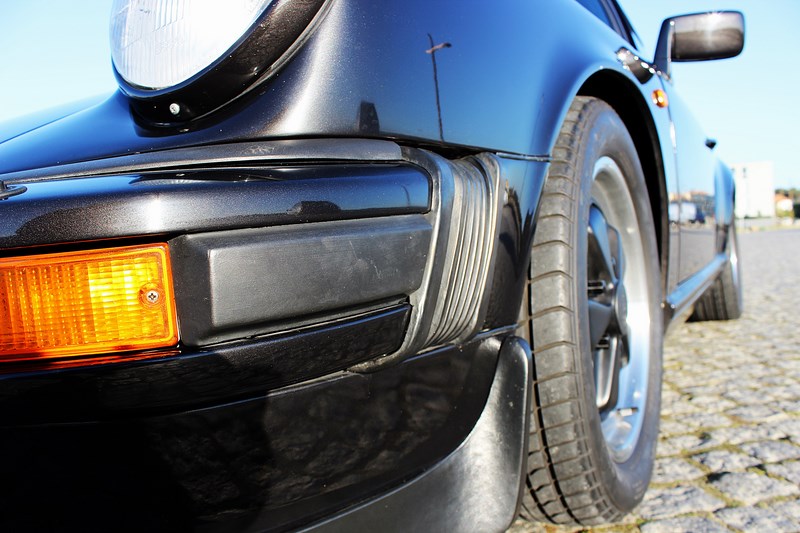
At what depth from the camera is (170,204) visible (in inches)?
29.2

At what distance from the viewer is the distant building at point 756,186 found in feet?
130

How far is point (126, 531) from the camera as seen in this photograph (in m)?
0.84

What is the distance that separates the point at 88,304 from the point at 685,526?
1.41m

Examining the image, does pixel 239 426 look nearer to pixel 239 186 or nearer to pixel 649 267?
pixel 239 186

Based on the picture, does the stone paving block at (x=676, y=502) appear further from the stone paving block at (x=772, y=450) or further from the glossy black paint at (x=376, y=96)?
the glossy black paint at (x=376, y=96)

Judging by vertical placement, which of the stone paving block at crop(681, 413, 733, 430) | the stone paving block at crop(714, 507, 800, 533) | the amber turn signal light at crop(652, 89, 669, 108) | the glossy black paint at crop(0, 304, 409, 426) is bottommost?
the stone paving block at crop(714, 507, 800, 533)

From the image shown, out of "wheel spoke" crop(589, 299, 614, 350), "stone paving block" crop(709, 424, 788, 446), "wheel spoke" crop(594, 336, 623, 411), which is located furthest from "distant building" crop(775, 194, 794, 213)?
"wheel spoke" crop(589, 299, 614, 350)

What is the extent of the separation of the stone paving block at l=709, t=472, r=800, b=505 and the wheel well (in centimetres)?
64

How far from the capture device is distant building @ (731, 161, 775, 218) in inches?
1563

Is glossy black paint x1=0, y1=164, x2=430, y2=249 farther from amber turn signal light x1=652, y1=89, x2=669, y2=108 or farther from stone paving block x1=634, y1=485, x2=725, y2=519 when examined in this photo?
amber turn signal light x1=652, y1=89, x2=669, y2=108

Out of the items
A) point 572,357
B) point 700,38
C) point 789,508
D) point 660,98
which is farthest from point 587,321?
point 700,38

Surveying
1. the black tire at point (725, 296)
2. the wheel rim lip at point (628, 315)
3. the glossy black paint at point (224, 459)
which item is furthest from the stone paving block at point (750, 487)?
the black tire at point (725, 296)

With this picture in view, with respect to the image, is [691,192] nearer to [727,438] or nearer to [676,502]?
[727,438]

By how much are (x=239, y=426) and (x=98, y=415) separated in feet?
0.54
